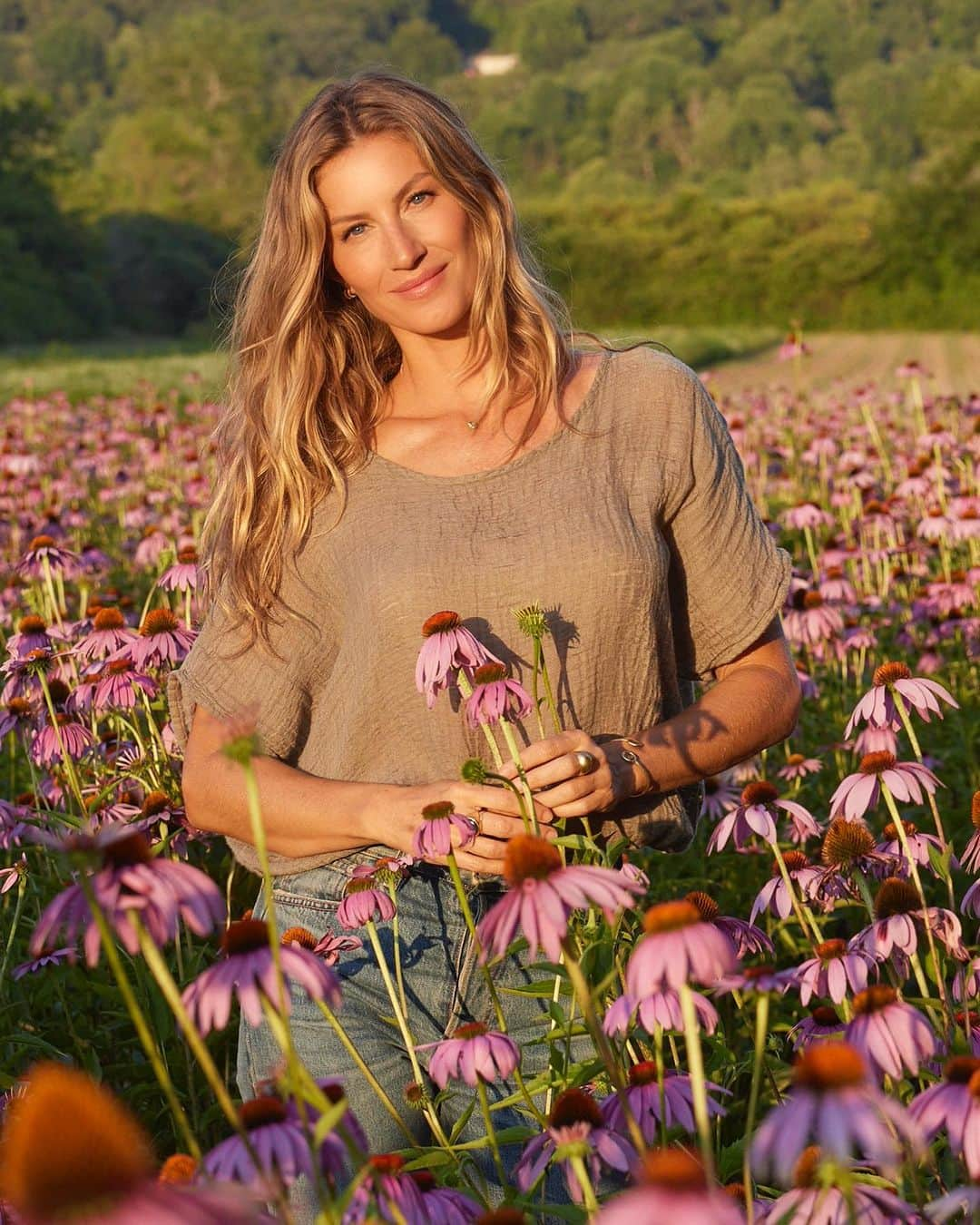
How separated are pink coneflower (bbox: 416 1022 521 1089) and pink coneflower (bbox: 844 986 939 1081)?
0.31 meters

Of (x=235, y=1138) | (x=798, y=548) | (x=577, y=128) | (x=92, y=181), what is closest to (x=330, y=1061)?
(x=235, y=1138)

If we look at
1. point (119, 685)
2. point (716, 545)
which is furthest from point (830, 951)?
point (119, 685)

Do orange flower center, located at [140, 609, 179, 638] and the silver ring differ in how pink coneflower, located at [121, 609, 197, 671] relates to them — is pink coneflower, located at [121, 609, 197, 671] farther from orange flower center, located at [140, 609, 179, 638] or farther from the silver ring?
the silver ring

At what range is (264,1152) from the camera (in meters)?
0.99

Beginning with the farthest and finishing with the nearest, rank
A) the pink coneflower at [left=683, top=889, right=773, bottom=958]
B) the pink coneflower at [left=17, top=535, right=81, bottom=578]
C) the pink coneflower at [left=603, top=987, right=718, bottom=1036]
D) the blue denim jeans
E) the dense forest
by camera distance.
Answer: the dense forest, the pink coneflower at [left=17, top=535, right=81, bottom=578], the blue denim jeans, the pink coneflower at [left=683, top=889, right=773, bottom=958], the pink coneflower at [left=603, top=987, right=718, bottom=1036]

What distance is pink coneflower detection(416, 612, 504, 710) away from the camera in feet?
6.16

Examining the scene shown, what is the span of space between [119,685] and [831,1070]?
89.1 inches

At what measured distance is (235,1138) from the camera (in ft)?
3.31

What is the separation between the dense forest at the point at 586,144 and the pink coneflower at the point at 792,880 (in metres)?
1.34

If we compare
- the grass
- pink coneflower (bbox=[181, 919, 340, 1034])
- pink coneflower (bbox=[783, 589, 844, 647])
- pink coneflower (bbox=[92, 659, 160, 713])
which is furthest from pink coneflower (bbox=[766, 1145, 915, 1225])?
the grass

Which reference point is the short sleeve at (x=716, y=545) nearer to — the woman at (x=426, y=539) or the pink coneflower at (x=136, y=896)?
the woman at (x=426, y=539)

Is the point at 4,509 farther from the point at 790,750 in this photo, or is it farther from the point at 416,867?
the point at 416,867

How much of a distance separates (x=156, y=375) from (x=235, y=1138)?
58.0 ft

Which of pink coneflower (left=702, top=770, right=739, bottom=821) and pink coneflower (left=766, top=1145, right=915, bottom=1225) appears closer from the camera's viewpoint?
pink coneflower (left=766, top=1145, right=915, bottom=1225)
